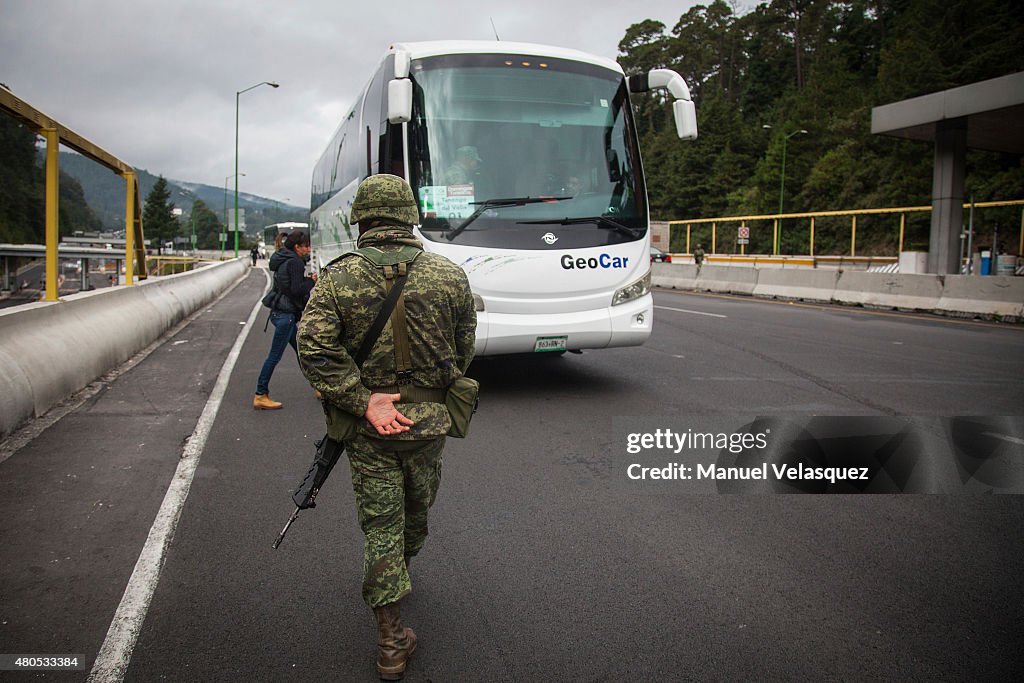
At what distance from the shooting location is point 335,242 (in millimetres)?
13570

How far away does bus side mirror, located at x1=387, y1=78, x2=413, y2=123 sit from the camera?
306 inches

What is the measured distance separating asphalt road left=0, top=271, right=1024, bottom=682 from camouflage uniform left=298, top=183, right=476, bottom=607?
1.78 ft

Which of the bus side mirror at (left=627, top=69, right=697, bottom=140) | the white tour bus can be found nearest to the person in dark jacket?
the white tour bus

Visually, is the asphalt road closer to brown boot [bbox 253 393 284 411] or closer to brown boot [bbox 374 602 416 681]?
brown boot [bbox 374 602 416 681]

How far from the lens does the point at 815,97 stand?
72.6 metres

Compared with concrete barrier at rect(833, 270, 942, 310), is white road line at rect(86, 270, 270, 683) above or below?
below

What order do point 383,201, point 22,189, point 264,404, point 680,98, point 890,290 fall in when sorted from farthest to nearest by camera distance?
point 890,290 < point 680,98 < point 264,404 < point 22,189 < point 383,201

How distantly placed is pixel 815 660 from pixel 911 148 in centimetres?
5427

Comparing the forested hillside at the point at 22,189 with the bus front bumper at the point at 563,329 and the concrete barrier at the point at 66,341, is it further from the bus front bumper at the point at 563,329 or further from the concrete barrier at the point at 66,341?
the bus front bumper at the point at 563,329

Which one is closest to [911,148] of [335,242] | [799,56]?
[799,56]

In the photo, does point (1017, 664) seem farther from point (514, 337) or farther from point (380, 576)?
point (514, 337)

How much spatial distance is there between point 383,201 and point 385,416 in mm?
840

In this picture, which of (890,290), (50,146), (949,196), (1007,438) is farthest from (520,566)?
(949,196)

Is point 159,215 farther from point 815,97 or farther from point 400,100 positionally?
point 400,100
